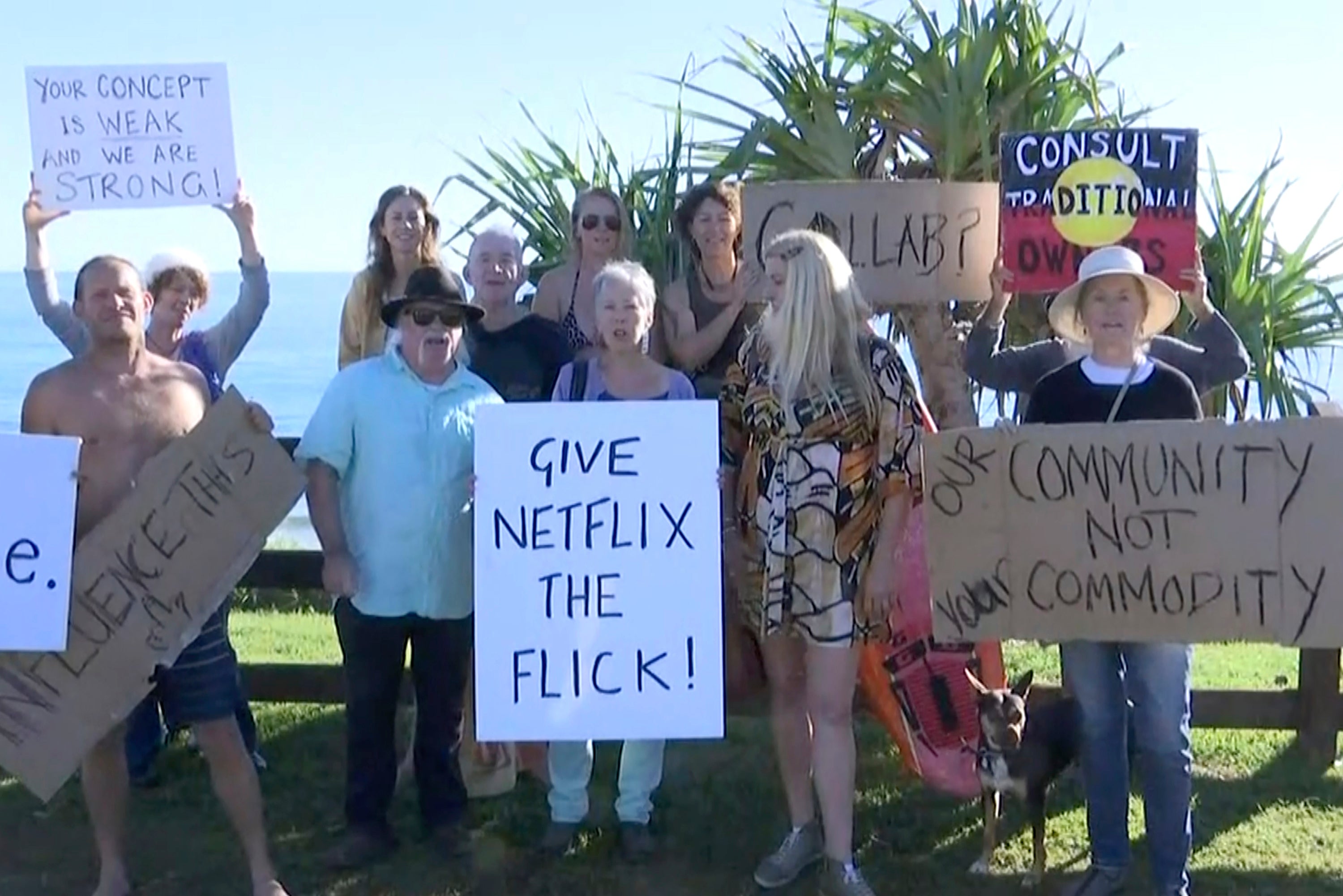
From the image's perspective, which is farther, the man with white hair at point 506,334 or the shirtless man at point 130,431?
the man with white hair at point 506,334

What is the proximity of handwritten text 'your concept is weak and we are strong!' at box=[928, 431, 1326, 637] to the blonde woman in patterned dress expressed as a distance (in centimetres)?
17

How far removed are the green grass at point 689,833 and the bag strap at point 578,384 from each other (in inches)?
59.9

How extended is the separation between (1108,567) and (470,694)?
242 cm

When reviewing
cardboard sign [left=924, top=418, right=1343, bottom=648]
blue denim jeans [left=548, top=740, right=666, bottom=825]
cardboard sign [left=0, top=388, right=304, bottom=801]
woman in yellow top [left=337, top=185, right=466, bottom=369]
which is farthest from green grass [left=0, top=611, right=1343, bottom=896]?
woman in yellow top [left=337, top=185, right=466, bottom=369]

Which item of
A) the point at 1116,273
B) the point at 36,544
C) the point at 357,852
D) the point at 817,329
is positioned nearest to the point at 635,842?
the point at 357,852

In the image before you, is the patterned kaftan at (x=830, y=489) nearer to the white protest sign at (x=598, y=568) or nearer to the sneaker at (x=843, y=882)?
the white protest sign at (x=598, y=568)

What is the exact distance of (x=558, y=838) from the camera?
4.87 meters

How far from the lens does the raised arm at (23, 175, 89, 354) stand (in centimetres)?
480

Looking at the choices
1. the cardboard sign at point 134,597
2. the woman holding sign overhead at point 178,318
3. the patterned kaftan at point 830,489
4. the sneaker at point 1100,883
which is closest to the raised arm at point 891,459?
the patterned kaftan at point 830,489

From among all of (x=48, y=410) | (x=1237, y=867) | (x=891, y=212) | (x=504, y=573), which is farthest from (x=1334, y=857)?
(x=48, y=410)

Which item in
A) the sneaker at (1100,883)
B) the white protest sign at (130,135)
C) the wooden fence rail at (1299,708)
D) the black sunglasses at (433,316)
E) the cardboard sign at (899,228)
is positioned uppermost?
the white protest sign at (130,135)

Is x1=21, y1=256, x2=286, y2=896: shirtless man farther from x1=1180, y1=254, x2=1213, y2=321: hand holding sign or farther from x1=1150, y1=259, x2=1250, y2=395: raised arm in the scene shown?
x1=1180, y1=254, x2=1213, y2=321: hand holding sign

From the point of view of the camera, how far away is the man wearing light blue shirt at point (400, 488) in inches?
176

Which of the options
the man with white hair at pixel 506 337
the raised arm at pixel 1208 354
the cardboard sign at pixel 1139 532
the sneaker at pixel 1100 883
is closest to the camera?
the cardboard sign at pixel 1139 532
